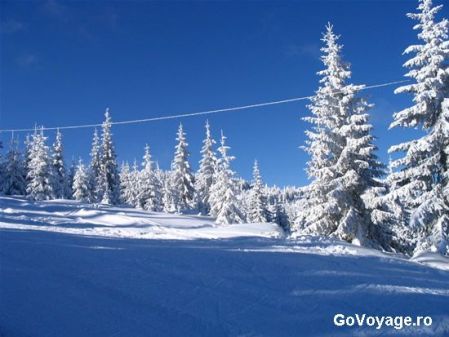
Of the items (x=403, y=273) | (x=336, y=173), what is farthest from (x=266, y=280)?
(x=336, y=173)

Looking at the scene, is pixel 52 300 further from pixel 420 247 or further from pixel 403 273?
pixel 420 247

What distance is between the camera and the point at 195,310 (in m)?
7.90

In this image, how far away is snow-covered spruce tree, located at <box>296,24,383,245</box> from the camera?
78.6 feet

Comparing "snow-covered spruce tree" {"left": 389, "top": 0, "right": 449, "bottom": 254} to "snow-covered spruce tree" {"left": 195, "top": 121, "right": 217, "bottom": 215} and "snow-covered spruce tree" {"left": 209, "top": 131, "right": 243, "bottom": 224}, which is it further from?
"snow-covered spruce tree" {"left": 195, "top": 121, "right": 217, "bottom": 215}

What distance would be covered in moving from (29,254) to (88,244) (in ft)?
7.77

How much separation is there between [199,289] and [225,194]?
1407 inches

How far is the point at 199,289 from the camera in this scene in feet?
29.8

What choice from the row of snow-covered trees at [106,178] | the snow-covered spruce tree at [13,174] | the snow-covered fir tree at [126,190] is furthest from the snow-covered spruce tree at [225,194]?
the snow-covered fir tree at [126,190]

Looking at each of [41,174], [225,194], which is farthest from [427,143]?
[41,174]

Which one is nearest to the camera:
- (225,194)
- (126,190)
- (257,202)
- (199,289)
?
(199,289)

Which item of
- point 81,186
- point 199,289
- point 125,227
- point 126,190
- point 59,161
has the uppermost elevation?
point 59,161

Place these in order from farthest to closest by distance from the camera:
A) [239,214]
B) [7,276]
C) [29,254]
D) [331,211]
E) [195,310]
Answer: [239,214] < [331,211] < [29,254] < [7,276] < [195,310]

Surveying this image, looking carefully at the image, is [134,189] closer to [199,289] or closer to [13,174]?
[13,174]

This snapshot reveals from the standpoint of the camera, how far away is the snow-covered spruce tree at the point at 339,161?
24.0 m
